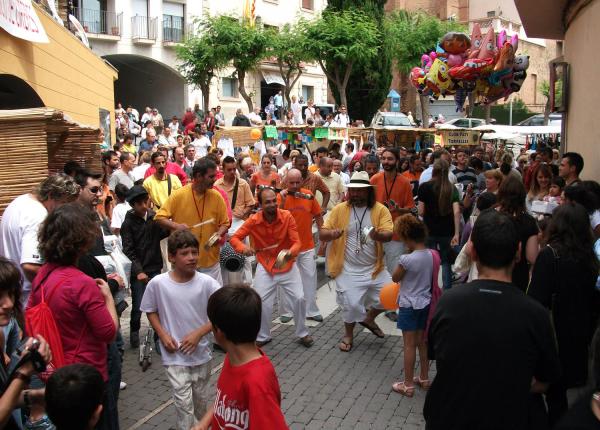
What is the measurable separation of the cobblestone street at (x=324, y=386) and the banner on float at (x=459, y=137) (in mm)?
12288

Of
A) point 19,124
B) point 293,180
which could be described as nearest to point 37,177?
point 19,124

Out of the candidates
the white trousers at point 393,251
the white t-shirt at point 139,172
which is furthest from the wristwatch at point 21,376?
the white t-shirt at point 139,172

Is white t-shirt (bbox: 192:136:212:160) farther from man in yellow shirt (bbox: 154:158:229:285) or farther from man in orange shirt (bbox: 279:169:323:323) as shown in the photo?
man in yellow shirt (bbox: 154:158:229:285)

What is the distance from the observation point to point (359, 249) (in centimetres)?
706

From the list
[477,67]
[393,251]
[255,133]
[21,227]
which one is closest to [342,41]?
[255,133]

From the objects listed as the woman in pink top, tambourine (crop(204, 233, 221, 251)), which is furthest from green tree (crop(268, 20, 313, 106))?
the woman in pink top

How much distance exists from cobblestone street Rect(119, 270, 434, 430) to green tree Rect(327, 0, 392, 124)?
1148 inches

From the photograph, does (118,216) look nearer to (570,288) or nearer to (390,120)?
(570,288)

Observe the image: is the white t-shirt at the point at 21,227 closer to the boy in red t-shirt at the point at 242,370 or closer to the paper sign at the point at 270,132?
the boy in red t-shirt at the point at 242,370

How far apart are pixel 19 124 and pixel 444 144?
48.0ft

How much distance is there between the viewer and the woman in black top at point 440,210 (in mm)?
7984

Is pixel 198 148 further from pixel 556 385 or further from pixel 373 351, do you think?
pixel 556 385

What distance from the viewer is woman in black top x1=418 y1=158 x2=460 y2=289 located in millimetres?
7984

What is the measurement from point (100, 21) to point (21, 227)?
32.9 meters
